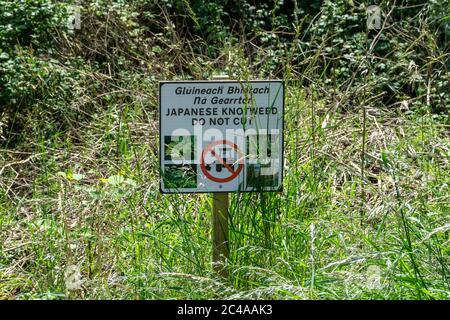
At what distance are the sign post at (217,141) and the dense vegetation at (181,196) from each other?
11cm

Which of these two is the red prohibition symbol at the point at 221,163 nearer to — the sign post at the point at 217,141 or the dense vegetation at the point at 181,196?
the sign post at the point at 217,141

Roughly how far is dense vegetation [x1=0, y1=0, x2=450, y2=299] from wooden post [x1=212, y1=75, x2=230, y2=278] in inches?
2.4

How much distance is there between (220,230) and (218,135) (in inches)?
19.0

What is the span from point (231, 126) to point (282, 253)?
712 mm

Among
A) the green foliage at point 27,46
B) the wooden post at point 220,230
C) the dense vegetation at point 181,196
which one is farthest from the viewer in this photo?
the green foliage at point 27,46

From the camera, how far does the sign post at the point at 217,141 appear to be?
167 inches

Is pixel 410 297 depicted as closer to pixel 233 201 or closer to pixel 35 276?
pixel 233 201

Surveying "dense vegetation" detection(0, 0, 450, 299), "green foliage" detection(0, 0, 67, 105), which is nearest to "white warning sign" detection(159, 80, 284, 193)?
"dense vegetation" detection(0, 0, 450, 299)

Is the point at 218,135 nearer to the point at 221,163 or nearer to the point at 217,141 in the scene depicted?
the point at 217,141

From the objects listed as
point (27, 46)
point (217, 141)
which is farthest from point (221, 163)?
point (27, 46)

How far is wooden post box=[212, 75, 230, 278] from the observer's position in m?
4.23

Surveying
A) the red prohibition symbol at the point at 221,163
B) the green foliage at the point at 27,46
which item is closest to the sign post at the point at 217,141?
the red prohibition symbol at the point at 221,163

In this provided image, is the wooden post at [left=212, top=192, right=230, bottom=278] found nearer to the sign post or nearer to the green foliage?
the sign post
